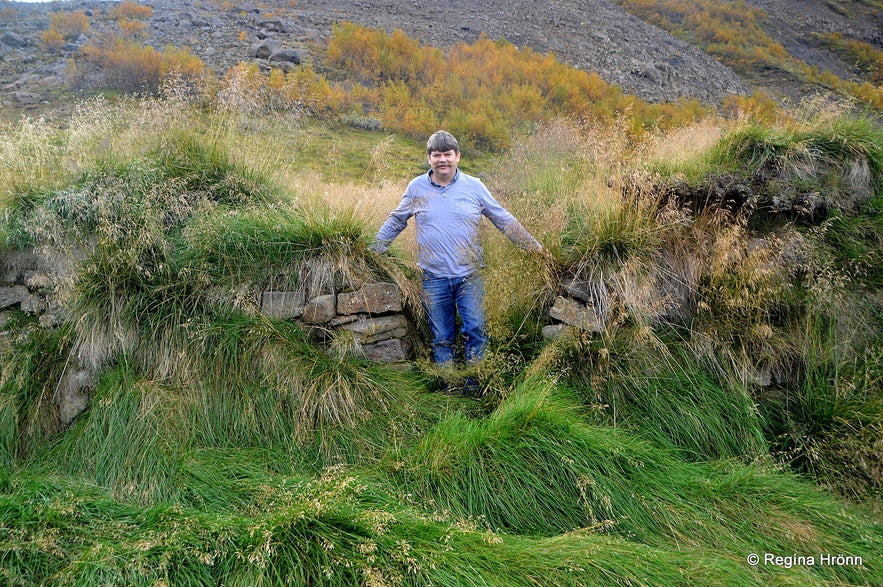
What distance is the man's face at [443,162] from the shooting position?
390 cm

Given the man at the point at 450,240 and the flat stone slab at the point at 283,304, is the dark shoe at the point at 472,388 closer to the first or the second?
the man at the point at 450,240

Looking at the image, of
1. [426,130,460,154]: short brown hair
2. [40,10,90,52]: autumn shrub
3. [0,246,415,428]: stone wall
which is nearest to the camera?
[0,246,415,428]: stone wall

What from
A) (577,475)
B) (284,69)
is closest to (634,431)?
(577,475)

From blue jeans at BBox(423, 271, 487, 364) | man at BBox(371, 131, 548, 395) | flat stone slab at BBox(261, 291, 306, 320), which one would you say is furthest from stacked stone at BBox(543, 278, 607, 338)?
flat stone slab at BBox(261, 291, 306, 320)

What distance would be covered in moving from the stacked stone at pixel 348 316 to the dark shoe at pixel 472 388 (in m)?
0.53

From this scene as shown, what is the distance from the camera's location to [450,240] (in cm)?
393

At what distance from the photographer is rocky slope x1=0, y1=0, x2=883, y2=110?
763 inches

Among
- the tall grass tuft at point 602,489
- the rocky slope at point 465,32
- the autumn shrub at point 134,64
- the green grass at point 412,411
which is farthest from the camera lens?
the rocky slope at point 465,32

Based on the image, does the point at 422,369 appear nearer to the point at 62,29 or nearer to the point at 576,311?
the point at 576,311

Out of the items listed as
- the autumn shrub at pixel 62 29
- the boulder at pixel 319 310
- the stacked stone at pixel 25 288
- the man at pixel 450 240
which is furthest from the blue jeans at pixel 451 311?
the autumn shrub at pixel 62 29

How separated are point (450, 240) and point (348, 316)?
971 millimetres

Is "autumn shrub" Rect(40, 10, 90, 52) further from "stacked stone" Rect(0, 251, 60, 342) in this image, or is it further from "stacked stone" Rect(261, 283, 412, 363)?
"stacked stone" Rect(261, 283, 412, 363)

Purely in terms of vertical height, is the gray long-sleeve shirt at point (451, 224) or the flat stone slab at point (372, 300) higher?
the gray long-sleeve shirt at point (451, 224)

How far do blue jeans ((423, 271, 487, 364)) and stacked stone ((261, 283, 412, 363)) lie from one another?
306 millimetres
